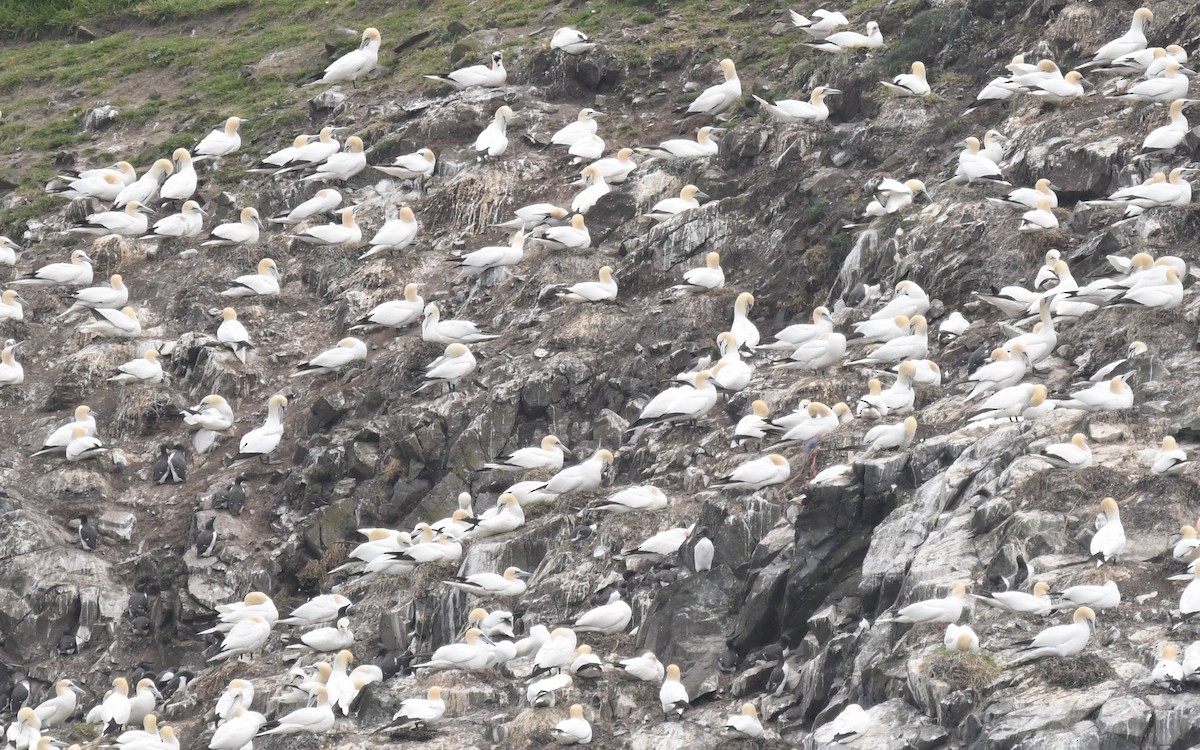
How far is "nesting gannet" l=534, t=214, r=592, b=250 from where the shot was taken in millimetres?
25328

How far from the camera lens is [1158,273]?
1880 centimetres

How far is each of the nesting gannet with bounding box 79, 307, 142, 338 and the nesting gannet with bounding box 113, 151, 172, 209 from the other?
11.1 feet

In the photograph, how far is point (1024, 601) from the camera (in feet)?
47.0

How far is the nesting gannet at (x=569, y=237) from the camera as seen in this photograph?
25.3m

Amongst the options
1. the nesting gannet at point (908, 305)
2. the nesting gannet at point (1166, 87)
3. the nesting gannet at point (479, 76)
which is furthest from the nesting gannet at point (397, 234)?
the nesting gannet at point (1166, 87)

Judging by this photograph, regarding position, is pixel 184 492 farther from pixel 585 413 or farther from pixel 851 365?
pixel 851 365

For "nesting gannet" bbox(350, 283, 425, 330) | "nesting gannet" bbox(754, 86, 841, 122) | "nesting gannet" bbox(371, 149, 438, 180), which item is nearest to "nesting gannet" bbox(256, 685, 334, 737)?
"nesting gannet" bbox(350, 283, 425, 330)

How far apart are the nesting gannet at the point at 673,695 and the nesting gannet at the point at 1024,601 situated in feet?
9.55

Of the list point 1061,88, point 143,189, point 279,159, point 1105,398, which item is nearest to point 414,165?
point 279,159

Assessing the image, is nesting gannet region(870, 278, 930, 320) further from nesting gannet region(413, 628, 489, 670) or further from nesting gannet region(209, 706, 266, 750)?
nesting gannet region(209, 706, 266, 750)

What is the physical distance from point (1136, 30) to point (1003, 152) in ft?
8.17

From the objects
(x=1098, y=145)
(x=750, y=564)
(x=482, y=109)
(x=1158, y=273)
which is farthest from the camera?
(x=482, y=109)

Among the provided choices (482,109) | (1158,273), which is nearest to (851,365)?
(1158,273)

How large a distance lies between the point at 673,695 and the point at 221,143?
17445 mm
